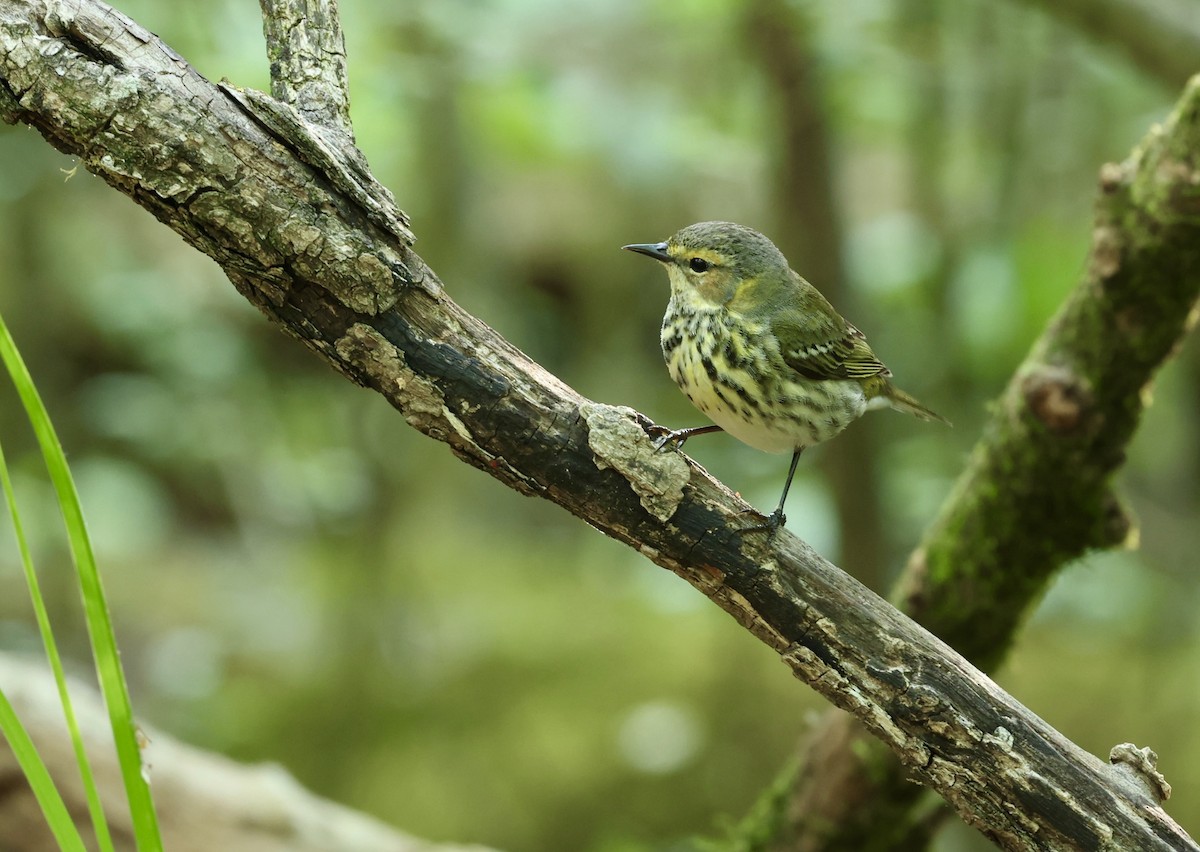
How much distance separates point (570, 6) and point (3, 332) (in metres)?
3.39

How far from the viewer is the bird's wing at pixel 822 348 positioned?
268 cm

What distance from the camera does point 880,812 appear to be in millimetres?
3180

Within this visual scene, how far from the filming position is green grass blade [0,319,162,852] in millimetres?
1413

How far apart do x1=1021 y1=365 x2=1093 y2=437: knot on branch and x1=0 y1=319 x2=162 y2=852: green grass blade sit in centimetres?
225

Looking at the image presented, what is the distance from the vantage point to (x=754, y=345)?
2.62m

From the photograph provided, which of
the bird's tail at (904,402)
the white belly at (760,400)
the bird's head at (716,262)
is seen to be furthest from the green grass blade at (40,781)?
the bird's tail at (904,402)

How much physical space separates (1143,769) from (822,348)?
118 centimetres

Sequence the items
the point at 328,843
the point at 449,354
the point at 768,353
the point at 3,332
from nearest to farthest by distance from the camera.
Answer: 1. the point at 3,332
2. the point at 449,354
3. the point at 768,353
4. the point at 328,843

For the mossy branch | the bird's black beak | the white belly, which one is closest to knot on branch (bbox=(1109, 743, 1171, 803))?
the mossy branch

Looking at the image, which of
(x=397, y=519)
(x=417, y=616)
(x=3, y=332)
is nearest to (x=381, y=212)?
(x=3, y=332)

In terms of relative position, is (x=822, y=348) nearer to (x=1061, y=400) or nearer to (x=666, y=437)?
(x=1061, y=400)

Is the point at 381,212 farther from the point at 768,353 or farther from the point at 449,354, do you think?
the point at 768,353

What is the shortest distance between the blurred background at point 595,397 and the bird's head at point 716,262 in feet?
3.30

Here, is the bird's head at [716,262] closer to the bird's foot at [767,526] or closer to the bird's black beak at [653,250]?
the bird's black beak at [653,250]
